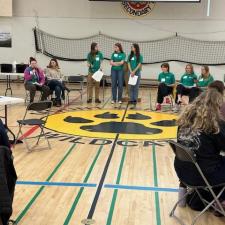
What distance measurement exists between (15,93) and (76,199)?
9.17 m

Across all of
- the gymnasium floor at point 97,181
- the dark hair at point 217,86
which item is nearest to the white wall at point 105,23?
the gymnasium floor at point 97,181

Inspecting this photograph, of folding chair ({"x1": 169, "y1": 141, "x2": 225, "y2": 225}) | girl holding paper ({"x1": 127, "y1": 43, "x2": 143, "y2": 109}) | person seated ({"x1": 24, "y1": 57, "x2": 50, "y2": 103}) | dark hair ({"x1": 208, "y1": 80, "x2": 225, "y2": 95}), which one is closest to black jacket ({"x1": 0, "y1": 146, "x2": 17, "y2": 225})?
folding chair ({"x1": 169, "y1": 141, "x2": 225, "y2": 225})

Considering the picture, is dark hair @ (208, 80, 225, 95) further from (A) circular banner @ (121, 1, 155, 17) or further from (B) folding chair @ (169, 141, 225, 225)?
(A) circular banner @ (121, 1, 155, 17)

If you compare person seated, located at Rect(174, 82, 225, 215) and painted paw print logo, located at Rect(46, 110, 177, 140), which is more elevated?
person seated, located at Rect(174, 82, 225, 215)

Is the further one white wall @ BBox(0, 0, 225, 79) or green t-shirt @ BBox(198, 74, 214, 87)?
white wall @ BBox(0, 0, 225, 79)

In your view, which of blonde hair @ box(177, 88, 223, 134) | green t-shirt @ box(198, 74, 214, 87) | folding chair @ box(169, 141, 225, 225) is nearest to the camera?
folding chair @ box(169, 141, 225, 225)

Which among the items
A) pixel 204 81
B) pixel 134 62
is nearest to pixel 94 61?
pixel 134 62

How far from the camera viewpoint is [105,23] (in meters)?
15.0

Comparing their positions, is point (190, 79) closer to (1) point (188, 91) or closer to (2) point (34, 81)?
(1) point (188, 91)

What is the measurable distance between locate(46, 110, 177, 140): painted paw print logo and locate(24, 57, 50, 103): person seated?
1.31 m

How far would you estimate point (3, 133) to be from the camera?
3082mm

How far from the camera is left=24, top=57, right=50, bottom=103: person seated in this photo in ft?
32.8

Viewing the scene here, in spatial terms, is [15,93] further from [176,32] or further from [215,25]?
[215,25]

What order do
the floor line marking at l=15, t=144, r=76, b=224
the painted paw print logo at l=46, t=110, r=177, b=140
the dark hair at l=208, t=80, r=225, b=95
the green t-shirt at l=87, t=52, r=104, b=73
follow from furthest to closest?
the green t-shirt at l=87, t=52, r=104, b=73
the painted paw print logo at l=46, t=110, r=177, b=140
the dark hair at l=208, t=80, r=225, b=95
the floor line marking at l=15, t=144, r=76, b=224
